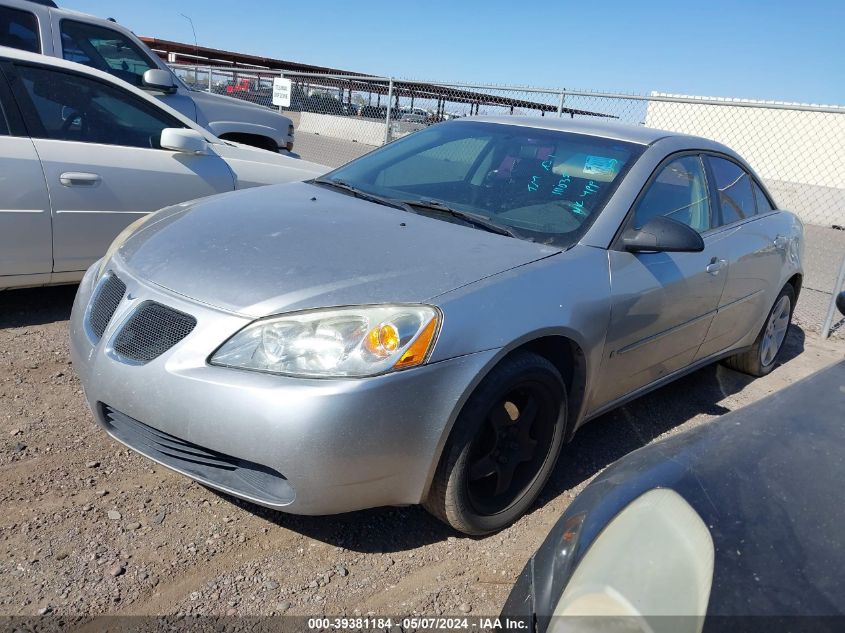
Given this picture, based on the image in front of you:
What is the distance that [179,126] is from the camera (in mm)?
5004

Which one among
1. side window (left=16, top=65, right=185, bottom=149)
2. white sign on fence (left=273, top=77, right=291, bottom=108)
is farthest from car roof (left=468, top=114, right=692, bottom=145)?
white sign on fence (left=273, top=77, right=291, bottom=108)

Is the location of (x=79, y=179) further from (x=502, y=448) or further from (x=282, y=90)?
(x=282, y=90)

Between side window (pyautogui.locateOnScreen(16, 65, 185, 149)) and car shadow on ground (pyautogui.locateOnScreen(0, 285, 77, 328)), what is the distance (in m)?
1.10

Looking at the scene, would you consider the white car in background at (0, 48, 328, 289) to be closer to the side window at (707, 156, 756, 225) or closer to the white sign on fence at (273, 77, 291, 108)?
the side window at (707, 156, 756, 225)

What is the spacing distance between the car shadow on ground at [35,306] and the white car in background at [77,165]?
0.27 meters

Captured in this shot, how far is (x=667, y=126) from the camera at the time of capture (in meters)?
17.4

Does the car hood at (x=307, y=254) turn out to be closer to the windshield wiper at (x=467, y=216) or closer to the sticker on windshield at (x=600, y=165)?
the windshield wiper at (x=467, y=216)

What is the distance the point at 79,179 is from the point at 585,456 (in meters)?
3.33

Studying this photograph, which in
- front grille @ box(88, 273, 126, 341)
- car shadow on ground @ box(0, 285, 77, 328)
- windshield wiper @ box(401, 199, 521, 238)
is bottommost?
car shadow on ground @ box(0, 285, 77, 328)

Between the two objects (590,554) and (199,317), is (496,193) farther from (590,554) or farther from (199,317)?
(590,554)

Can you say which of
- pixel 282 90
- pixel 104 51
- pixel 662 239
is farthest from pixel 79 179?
pixel 282 90

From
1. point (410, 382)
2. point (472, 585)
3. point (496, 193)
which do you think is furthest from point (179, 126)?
point (472, 585)

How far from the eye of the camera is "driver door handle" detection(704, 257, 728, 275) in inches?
143

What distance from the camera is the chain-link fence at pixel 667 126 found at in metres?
11.5
